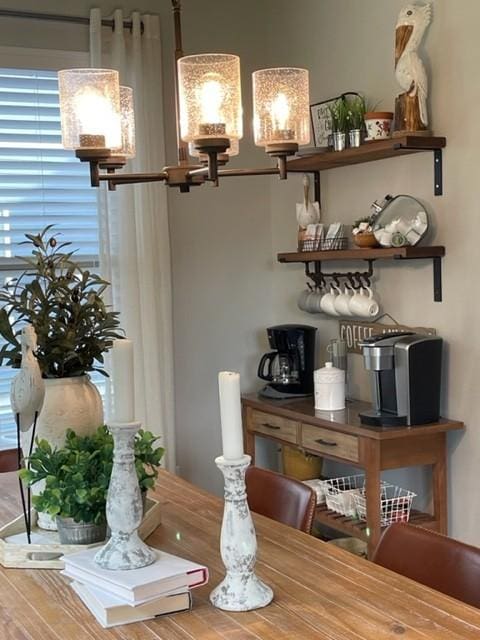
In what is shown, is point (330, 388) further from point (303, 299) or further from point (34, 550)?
point (34, 550)

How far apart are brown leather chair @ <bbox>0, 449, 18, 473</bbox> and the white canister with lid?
1.26m

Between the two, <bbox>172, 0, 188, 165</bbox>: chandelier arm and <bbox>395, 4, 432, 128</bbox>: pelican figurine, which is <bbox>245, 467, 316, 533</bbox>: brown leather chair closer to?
<bbox>172, 0, 188, 165</bbox>: chandelier arm

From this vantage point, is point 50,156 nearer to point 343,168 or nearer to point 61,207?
point 61,207

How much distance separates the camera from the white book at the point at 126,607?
5.34 feet

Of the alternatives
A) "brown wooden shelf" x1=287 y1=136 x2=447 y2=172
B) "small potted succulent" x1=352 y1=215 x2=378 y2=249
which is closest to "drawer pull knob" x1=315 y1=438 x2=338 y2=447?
"small potted succulent" x1=352 y1=215 x2=378 y2=249

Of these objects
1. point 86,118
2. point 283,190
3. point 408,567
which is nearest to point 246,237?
point 283,190

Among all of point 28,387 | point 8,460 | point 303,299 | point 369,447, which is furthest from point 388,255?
point 28,387

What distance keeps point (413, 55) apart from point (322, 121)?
22.3 inches

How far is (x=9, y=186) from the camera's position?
385 centimetres

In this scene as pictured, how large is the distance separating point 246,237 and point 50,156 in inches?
40.7

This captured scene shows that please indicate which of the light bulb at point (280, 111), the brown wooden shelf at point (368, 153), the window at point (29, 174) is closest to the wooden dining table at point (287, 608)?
the light bulb at point (280, 111)

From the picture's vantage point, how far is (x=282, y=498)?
243 centimetres

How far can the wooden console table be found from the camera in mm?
3211

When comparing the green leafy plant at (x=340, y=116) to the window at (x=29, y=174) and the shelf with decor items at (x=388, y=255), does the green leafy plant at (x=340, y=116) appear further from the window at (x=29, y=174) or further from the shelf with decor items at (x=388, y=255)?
the window at (x=29, y=174)
